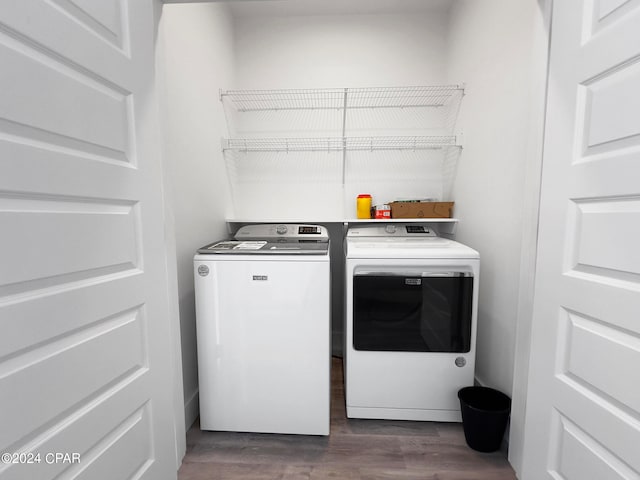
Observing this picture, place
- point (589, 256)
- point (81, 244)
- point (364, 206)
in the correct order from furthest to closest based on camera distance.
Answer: point (364, 206), point (589, 256), point (81, 244)

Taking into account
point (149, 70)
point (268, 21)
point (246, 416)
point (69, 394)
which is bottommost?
point (246, 416)

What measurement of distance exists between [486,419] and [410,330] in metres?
0.53

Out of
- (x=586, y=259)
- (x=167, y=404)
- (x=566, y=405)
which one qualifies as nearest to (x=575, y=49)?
(x=586, y=259)

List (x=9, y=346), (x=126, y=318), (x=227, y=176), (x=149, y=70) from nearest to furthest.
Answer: (x=9, y=346) → (x=126, y=318) → (x=149, y=70) → (x=227, y=176)

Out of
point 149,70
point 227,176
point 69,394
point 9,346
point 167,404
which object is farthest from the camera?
point 227,176

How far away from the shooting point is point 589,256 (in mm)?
958

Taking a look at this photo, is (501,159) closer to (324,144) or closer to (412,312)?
(412,312)

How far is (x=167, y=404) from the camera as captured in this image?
3.87 ft

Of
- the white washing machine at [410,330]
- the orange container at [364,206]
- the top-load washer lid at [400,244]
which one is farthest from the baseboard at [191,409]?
A: the orange container at [364,206]

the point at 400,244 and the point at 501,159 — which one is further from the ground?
the point at 501,159

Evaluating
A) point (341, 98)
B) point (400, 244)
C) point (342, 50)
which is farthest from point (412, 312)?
point (342, 50)

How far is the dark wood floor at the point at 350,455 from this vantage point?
1.37 metres

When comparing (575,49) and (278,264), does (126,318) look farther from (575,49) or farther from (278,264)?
(575,49)

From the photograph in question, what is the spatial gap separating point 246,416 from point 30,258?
1.31 m
